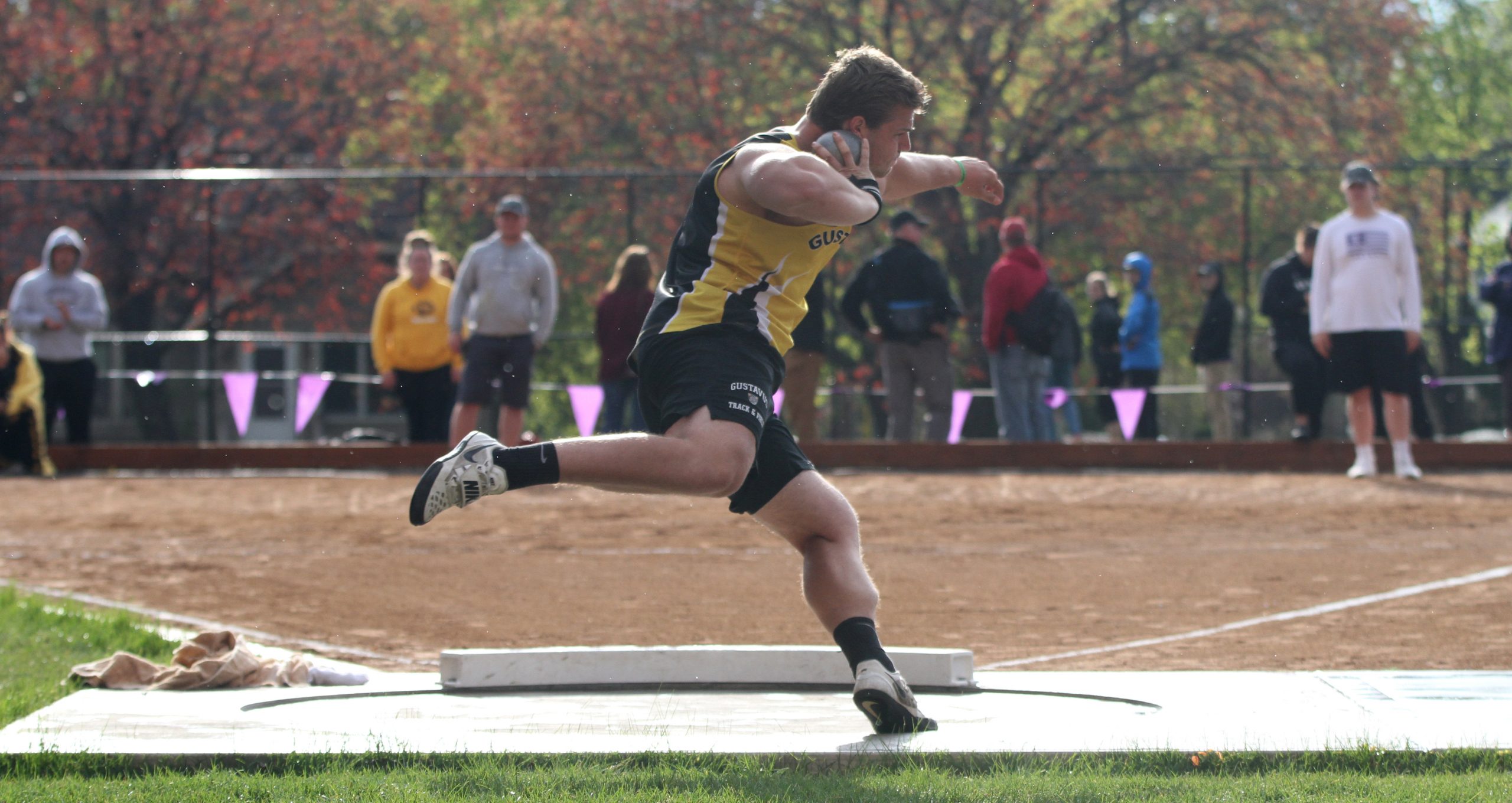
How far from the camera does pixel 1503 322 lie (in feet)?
46.2

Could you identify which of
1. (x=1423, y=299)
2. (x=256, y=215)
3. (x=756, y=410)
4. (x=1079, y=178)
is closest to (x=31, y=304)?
(x=256, y=215)

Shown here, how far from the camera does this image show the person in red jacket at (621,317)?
1339 centimetres

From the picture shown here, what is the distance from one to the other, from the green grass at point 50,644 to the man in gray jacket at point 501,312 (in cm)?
522

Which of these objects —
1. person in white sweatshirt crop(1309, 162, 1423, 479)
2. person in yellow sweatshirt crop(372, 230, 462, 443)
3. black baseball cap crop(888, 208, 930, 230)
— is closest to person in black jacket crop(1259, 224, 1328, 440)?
person in white sweatshirt crop(1309, 162, 1423, 479)

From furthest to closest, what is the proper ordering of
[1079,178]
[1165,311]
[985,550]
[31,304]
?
1. [1165,311]
2. [1079,178]
3. [31,304]
4. [985,550]

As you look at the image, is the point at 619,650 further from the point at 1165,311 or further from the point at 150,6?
the point at 150,6

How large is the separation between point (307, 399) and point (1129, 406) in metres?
7.86

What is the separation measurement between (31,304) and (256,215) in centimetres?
788

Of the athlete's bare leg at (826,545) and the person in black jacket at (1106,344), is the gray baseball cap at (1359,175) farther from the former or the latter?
the athlete's bare leg at (826,545)

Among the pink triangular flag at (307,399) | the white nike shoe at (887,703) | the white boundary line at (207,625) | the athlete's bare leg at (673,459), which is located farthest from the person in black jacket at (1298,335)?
the athlete's bare leg at (673,459)

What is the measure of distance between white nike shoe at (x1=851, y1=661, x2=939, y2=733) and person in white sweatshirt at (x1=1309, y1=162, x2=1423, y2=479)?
8353 millimetres

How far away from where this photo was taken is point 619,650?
215 inches

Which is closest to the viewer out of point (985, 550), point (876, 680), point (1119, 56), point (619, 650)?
point (876, 680)

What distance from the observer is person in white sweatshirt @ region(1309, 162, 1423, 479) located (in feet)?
38.5
